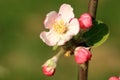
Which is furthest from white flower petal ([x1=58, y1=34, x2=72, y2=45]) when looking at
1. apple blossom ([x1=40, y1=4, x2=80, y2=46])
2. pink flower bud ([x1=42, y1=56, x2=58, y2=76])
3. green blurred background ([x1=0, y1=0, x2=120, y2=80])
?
green blurred background ([x1=0, y1=0, x2=120, y2=80])

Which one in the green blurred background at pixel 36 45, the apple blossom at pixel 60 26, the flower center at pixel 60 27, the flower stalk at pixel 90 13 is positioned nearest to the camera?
the flower stalk at pixel 90 13

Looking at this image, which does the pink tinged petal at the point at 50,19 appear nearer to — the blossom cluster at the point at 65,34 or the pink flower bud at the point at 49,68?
the blossom cluster at the point at 65,34

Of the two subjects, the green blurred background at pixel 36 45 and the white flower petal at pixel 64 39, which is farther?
the green blurred background at pixel 36 45

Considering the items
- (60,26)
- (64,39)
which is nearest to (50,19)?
(60,26)

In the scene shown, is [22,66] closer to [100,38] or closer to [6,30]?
[6,30]

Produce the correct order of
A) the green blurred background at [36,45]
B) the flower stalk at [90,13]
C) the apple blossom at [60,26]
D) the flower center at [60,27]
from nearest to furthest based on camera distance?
the flower stalk at [90,13], the apple blossom at [60,26], the flower center at [60,27], the green blurred background at [36,45]

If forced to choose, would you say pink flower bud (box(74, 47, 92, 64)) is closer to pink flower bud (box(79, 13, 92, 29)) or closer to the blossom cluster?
the blossom cluster

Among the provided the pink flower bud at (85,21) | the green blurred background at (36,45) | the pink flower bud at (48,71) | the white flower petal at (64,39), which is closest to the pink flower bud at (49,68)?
the pink flower bud at (48,71)
